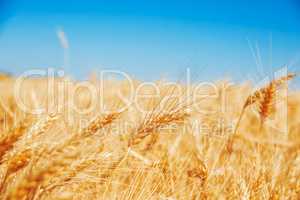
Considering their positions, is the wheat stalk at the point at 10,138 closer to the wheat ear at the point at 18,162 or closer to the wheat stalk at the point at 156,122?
the wheat ear at the point at 18,162

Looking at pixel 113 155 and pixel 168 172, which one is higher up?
pixel 113 155

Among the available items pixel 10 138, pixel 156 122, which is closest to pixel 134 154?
pixel 156 122

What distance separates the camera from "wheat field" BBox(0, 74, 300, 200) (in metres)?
0.72

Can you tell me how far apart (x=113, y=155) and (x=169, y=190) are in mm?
324

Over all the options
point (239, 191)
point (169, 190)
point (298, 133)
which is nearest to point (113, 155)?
point (169, 190)

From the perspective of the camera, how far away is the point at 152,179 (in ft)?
3.49

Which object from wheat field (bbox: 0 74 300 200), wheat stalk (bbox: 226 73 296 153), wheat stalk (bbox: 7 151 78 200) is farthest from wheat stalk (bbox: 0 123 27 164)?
wheat stalk (bbox: 226 73 296 153)

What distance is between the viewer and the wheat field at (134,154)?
0.72 metres

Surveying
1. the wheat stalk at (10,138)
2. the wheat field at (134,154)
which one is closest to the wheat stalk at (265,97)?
the wheat field at (134,154)

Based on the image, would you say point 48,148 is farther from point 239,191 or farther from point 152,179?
point 239,191

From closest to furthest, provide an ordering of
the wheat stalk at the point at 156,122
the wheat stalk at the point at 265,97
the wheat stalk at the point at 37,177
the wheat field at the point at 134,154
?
the wheat stalk at the point at 37,177
the wheat field at the point at 134,154
the wheat stalk at the point at 156,122
the wheat stalk at the point at 265,97

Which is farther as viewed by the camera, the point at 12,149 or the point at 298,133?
the point at 298,133

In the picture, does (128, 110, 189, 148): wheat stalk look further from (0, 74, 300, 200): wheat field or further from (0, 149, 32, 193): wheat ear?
(0, 149, 32, 193): wheat ear

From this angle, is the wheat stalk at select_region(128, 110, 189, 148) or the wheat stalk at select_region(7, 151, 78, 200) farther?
the wheat stalk at select_region(128, 110, 189, 148)
